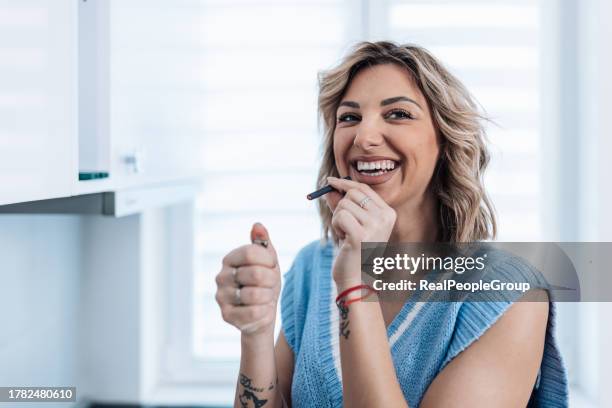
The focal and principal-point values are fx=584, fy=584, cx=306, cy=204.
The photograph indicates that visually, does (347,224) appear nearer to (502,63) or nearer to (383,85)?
(383,85)

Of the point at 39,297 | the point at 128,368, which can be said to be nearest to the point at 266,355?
the point at 39,297

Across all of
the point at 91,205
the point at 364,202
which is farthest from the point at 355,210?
the point at 91,205

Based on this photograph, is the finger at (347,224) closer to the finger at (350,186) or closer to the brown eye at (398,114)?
the finger at (350,186)

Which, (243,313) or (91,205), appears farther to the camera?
(91,205)

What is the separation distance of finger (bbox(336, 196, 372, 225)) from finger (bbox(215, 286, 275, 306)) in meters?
0.18

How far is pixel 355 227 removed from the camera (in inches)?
35.7

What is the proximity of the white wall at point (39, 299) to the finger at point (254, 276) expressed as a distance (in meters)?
0.71

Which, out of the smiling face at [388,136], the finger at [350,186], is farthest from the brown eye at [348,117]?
the finger at [350,186]

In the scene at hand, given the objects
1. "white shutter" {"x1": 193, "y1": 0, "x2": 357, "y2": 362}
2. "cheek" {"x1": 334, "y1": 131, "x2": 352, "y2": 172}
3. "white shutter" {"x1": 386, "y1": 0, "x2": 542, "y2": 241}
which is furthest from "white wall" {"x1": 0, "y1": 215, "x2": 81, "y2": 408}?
"white shutter" {"x1": 386, "y1": 0, "x2": 542, "y2": 241}

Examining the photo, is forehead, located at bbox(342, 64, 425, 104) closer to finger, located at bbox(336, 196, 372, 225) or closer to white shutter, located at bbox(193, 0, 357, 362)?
finger, located at bbox(336, 196, 372, 225)

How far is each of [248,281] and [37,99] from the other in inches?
15.2

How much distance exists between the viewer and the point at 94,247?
1.72m

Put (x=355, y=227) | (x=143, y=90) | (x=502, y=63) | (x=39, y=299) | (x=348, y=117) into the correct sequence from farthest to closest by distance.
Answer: (x=502, y=63), (x=39, y=299), (x=143, y=90), (x=348, y=117), (x=355, y=227)

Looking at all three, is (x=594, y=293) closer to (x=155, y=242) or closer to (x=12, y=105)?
(x=155, y=242)
